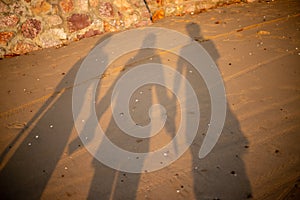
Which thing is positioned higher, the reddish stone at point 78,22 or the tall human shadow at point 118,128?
the reddish stone at point 78,22

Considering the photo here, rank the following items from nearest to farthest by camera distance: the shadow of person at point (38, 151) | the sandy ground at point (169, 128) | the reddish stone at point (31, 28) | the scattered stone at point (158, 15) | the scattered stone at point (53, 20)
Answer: the sandy ground at point (169, 128) < the shadow of person at point (38, 151) < the reddish stone at point (31, 28) < the scattered stone at point (53, 20) < the scattered stone at point (158, 15)

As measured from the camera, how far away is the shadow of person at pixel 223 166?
8.04ft

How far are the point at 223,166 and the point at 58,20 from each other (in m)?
5.24

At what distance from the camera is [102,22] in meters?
5.96

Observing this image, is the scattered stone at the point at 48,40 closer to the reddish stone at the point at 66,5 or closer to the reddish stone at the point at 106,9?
the reddish stone at the point at 66,5

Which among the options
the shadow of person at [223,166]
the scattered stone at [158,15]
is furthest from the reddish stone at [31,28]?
the shadow of person at [223,166]

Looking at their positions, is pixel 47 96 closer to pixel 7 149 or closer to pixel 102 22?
pixel 7 149

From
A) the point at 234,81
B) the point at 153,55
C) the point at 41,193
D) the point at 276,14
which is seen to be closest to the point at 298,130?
the point at 234,81

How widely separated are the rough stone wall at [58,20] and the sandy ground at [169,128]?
43 centimetres

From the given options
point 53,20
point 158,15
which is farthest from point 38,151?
point 158,15

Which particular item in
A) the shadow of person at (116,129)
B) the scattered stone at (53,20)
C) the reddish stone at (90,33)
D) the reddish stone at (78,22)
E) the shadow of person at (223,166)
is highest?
the scattered stone at (53,20)

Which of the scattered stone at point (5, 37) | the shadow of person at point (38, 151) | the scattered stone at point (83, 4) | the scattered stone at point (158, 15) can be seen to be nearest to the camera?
the shadow of person at point (38, 151)

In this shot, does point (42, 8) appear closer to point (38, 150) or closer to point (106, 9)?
point (106, 9)

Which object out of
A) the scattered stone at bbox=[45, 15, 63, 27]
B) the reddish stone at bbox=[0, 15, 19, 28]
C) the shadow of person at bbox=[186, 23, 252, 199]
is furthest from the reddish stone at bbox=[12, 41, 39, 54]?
the shadow of person at bbox=[186, 23, 252, 199]
